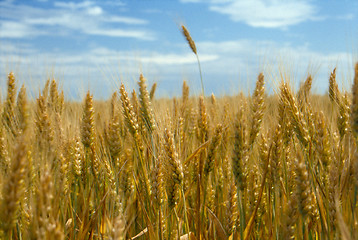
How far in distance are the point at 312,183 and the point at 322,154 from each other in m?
0.21

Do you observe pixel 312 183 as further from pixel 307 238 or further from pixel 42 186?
pixel 42 186

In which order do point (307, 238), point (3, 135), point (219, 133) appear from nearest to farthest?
point (307, 238)
point (3, 135)
point (219, 133)

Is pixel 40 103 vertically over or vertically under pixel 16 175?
over

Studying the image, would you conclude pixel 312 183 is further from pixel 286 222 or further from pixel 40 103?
pixel 40 103

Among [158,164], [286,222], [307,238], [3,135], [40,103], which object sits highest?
[40,103]

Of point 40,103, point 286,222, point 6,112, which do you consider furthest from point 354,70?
point 6,112

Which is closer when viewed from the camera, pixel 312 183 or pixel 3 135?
pixel 312 183

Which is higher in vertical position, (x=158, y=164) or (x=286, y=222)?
(x=158, y=164)

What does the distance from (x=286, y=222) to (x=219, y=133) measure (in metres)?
1.11

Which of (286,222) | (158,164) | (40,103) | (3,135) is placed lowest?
(286,222)

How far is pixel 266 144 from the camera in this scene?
2.57 metres

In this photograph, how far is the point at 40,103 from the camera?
2.59 metres

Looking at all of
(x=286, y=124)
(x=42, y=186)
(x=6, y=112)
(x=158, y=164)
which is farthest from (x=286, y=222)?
(x=6, y=112)

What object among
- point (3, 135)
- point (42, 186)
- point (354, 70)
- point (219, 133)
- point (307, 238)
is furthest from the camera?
point (219, 133)
